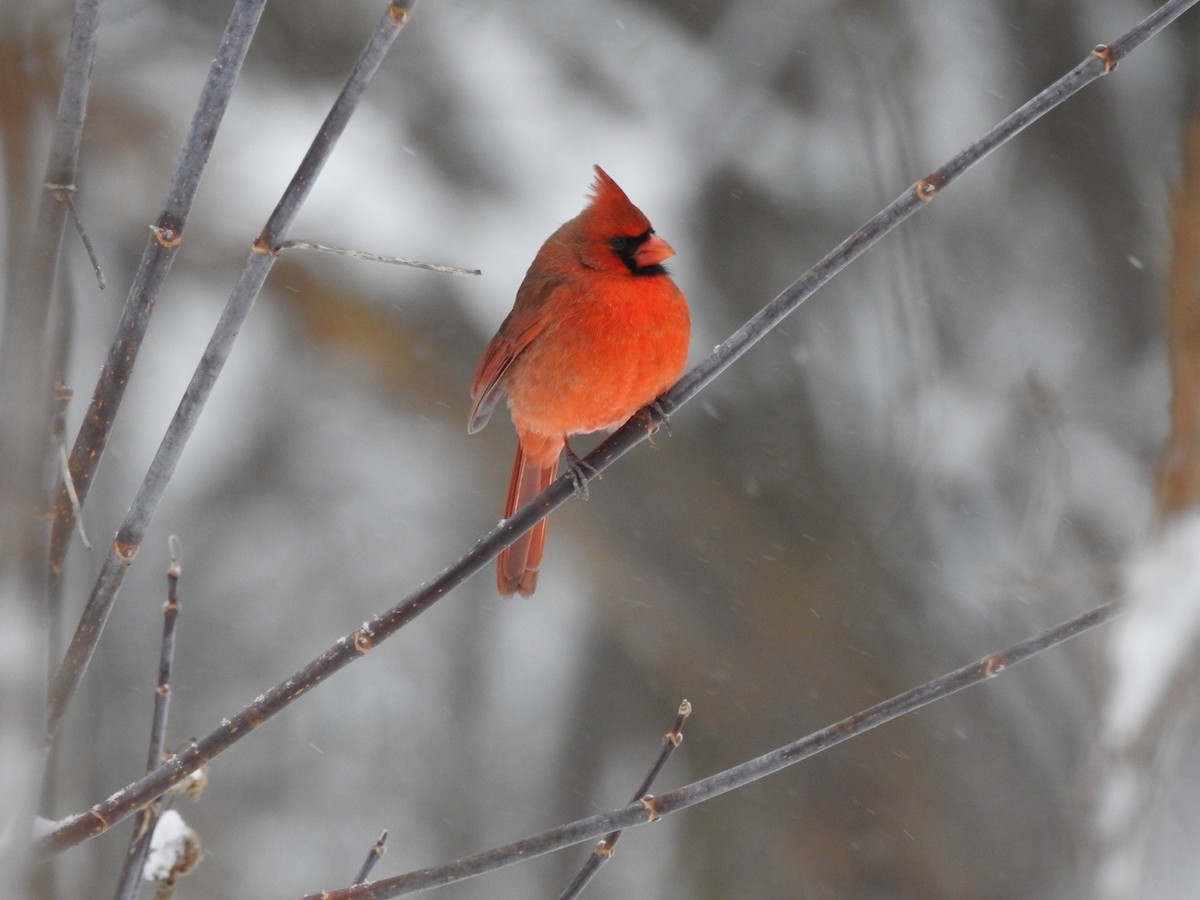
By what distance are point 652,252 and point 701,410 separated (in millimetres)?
1833

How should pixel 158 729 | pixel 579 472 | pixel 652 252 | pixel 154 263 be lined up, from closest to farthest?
pixel 154 263 → pixel 158 729 → pixel 579 472 → pixel 652 252

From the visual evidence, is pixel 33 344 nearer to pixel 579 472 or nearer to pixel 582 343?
pixel 579 472

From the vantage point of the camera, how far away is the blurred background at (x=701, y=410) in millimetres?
3824

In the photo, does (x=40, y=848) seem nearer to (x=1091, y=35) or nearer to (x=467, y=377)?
(x=467, y=377)

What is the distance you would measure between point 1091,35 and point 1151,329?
3.14ft

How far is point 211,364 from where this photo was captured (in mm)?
1094

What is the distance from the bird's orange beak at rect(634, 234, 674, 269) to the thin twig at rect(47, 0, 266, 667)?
1189 mm

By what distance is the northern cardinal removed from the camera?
2.14m

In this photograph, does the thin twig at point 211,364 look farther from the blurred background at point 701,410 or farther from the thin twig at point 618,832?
the blurred background at point 701,410

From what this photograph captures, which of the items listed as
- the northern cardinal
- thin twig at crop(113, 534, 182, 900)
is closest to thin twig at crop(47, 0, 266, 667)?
thin twig at crop(113, 534, 182, 900)

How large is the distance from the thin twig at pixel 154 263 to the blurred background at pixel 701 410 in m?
2.46

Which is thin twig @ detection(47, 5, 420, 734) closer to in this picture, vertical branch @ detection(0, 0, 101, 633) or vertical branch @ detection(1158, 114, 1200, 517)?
vertical branch @ detection(0, 0, 101, 633)

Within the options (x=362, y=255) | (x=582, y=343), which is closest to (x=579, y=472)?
(x=582, y=343)

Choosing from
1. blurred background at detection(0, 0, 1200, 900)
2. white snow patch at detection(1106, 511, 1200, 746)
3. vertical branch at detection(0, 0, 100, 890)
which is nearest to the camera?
vertical branch at detection(0, 0, 100, 890)
